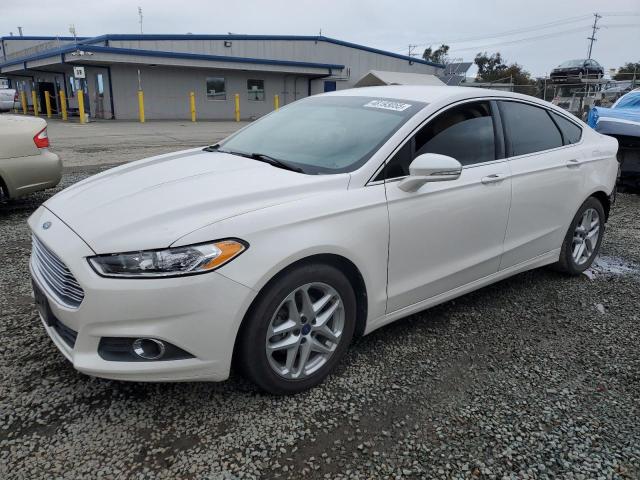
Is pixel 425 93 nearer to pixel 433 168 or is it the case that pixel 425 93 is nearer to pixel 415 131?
pixel 415 131

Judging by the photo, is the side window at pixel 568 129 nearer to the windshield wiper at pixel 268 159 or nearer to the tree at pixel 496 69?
the windshield wiper at pixel 268 159

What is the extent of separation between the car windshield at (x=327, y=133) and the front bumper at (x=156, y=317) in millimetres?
1014

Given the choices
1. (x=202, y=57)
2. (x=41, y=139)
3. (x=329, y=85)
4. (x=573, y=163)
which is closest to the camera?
(x=573, y=163)

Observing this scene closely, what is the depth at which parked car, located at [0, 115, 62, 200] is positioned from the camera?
5766 mm

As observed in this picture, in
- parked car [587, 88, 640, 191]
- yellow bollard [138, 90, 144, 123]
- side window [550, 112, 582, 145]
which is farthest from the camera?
yellow bollard [138, 90, 144, 123]

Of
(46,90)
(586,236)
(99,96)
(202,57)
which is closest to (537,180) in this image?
(586,236)

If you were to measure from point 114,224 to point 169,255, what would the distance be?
369mm

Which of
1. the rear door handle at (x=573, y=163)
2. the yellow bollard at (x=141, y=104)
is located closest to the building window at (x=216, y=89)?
the yellow bollard at (x=141, y=104)

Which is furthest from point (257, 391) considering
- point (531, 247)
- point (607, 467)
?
point (531, 247)

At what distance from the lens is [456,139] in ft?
11.0

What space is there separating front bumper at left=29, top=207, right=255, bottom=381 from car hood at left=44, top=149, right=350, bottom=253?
0.16 meters

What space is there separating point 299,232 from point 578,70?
3102 centimetres

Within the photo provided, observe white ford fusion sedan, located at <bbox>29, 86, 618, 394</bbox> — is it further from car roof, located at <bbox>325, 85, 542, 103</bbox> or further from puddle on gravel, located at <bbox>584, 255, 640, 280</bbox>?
puddle on gravel, located at <bbox>584, 255, 640, 280</bbox>

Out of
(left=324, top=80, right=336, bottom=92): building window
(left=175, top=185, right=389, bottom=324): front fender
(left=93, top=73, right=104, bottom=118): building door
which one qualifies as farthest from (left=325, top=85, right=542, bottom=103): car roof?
(left=324, top=80, right=336, bottom=92): building window
